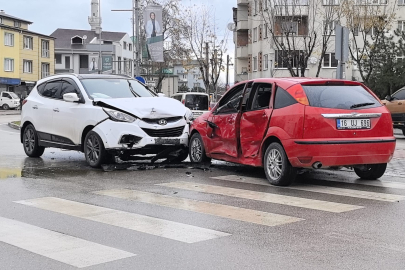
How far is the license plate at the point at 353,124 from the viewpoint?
8.79m

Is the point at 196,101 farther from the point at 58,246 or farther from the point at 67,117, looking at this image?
the point at 58,246

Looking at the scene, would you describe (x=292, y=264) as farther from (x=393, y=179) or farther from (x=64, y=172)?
(x=64, y=172)

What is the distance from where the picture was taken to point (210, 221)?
21.7 feet

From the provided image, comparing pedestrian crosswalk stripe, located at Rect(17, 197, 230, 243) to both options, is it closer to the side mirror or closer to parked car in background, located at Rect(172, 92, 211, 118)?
the side mirror

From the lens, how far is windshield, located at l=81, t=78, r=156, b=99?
1202 centimetres

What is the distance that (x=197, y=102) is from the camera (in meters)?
28.0

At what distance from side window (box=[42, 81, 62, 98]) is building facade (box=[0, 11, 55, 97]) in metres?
55.7

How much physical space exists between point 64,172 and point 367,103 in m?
5.30

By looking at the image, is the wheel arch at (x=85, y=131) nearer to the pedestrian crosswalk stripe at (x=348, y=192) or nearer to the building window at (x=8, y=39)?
the pedestrian crosswalk stripe at (x=348, y=192)

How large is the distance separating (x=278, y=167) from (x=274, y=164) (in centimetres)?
10

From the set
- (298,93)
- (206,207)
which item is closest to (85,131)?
(298,93)

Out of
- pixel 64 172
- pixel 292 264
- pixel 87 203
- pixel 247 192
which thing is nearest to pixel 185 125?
pixel 64 172

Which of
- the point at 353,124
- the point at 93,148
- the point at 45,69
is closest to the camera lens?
the point at 353,124

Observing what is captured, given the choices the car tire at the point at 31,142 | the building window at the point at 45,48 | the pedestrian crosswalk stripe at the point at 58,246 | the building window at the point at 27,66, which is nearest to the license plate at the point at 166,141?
A: the car tire at the point at 31,142
